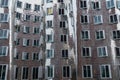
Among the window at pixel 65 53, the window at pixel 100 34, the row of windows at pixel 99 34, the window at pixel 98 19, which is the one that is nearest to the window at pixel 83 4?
the window at pixel 98 19

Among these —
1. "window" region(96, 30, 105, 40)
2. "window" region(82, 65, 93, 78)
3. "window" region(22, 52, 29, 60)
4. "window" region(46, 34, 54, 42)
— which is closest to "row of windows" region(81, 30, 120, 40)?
"window" region(96, 30, 105, 40)

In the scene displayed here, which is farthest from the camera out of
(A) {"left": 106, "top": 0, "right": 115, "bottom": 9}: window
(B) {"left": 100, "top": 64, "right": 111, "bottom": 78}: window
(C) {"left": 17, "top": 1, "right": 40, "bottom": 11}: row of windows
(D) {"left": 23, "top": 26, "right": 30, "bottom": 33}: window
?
(C) {"left": 17, "top": 1, "right": 40, "bottom": 11}: row of windows

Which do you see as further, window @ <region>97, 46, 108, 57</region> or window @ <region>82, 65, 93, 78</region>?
window @ <region>97, 46, 108, 57</region>

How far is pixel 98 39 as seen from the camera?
127 feet

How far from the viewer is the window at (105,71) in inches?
1396

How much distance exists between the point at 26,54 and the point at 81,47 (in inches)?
618

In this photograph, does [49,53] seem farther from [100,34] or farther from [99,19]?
[99,19]

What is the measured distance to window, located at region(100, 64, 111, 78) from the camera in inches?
1396

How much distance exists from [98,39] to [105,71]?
267 inches

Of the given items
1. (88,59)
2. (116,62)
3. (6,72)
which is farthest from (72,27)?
(6,72)

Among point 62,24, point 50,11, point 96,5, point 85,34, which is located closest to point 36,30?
point 50,11

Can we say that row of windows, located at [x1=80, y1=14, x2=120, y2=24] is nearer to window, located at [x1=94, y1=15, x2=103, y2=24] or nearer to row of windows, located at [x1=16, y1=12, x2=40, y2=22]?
window, located at [x1=94, y1=15, x2=103, y2=24]

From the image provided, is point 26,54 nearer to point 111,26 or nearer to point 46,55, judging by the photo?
point 46,55

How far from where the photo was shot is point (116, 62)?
35.6m
